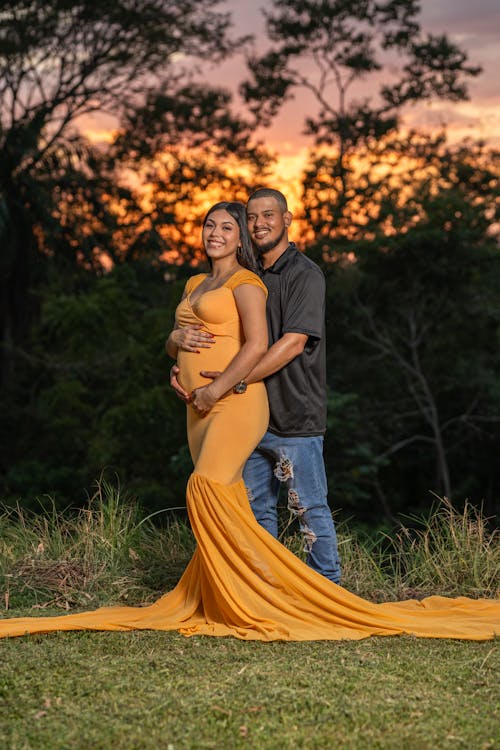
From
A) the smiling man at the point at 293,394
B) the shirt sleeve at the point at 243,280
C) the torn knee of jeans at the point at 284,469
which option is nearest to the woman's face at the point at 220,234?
the shirt sleeve at the point at 243,280

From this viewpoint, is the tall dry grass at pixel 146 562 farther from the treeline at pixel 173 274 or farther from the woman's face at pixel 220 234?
the treeline at pixel 173 274

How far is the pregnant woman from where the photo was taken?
499cm

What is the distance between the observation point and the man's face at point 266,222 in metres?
5.46

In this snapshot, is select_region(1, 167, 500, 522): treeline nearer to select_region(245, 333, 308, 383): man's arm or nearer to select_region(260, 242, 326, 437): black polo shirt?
select_region(260, 242, 326, 437): black polo shirt

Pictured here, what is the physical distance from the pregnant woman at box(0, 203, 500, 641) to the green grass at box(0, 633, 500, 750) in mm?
156

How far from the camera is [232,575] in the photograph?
16.5 feet

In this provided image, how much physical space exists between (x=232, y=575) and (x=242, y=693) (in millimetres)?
1033

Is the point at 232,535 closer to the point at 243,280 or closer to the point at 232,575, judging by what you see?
the point at 232,575

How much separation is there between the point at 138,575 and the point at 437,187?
16638mm

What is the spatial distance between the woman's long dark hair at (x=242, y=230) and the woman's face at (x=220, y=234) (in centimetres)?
2

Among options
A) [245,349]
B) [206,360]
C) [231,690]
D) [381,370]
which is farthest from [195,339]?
[381,370]

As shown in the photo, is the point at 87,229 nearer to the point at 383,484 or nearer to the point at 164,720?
the point at 383,484

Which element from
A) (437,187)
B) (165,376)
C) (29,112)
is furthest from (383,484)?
(29,112)

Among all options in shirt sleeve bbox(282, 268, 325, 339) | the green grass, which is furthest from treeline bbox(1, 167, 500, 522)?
the green grass
